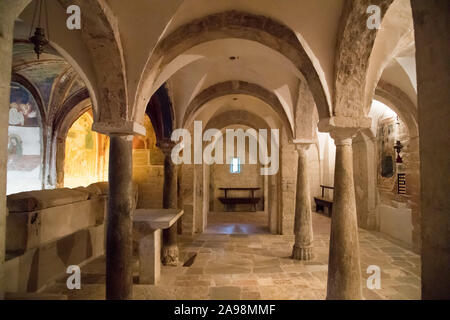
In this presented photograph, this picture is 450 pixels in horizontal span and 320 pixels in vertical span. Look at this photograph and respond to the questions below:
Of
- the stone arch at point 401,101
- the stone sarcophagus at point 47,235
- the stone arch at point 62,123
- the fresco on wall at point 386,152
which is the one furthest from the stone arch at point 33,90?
the fresco on wall at point 386,152

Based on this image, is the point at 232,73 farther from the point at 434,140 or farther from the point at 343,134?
the point at 434,140

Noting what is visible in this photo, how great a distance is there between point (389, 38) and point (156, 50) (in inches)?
131

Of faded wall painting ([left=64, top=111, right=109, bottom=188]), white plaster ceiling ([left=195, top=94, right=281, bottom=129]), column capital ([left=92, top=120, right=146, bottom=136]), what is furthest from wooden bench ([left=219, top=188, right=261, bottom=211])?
column capital ([left=92, top=120, right=146, bottom=136])

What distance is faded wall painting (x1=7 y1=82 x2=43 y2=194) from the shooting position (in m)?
9.65

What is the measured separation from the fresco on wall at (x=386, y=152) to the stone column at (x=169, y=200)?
6586mm

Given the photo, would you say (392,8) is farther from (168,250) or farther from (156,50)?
(168,250)

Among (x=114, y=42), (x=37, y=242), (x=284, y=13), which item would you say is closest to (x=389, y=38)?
(x=284, y=13)

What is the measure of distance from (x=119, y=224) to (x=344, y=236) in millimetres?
3003

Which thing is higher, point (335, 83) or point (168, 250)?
point (335, 83)

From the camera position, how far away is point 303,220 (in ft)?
18.9

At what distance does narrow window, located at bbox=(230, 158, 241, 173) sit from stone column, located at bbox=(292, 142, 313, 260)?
8.16 metres

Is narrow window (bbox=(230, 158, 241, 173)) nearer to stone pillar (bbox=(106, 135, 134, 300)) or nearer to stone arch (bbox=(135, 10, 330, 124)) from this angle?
stone arch (bbox=(135, 10, 330, 124))
